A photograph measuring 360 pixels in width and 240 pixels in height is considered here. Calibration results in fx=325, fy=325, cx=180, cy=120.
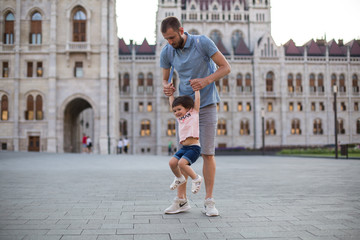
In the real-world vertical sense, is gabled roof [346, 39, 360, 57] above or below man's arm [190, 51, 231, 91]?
above

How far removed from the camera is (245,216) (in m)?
3.54

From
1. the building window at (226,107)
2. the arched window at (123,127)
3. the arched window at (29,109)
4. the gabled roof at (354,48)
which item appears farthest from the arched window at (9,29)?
the gabled roof at (354,48)

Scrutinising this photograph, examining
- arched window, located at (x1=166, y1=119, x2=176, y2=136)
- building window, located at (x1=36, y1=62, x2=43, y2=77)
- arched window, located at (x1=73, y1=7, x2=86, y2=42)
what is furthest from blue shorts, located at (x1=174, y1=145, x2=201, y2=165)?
arched window, located at (x1=166, y1=119, x2=176, y2=136)

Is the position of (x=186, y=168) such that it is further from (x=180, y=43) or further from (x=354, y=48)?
(x=354, y=48)

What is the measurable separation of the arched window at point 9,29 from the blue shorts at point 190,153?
2817 centimetres

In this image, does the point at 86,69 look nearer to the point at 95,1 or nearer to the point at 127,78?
the point at 95,1

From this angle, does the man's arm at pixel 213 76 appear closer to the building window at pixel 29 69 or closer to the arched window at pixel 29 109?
the arched window at pixel 29 109

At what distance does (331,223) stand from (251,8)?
178 ft

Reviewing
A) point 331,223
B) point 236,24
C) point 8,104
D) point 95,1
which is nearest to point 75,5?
point 95,1

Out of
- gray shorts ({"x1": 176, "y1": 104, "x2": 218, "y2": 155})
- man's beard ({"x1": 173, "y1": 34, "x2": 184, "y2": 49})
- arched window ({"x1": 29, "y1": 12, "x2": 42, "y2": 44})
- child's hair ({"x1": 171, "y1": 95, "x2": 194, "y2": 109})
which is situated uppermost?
arched window ({"x1": 29, "y1": 12, "x2": 42, "y2": 44})

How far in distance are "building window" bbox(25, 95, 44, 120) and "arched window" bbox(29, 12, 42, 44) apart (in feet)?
15.6

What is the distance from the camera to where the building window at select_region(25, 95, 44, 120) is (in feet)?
86.8

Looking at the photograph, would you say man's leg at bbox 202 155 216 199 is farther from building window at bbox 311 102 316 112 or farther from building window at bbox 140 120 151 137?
building window at bbox 311 102 316 112

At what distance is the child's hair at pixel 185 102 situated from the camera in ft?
12.3
